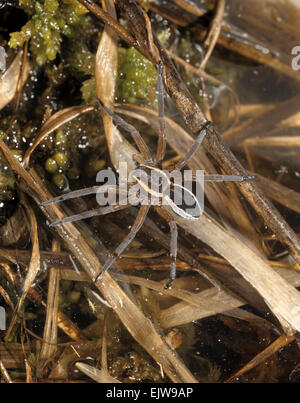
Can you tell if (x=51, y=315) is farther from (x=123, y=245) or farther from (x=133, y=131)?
(x=133, y=131)

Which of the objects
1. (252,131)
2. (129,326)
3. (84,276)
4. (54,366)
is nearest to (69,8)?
(252,131)

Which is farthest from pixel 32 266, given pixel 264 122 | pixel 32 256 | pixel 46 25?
pixel 264 122

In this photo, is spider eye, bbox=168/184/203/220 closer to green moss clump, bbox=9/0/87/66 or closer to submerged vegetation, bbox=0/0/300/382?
submerged vegetation, bbox=0/0/300/382

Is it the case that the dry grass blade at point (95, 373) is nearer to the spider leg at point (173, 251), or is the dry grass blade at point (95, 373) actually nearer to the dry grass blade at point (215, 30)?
the spider leg at point (173, 251)

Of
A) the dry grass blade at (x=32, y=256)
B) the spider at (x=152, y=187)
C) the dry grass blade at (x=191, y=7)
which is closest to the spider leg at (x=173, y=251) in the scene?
the spider at (x=152, y=187)
